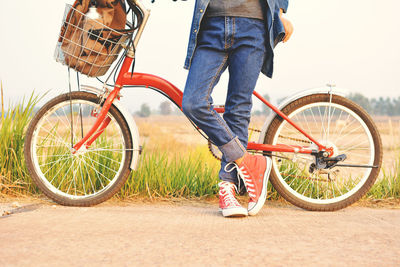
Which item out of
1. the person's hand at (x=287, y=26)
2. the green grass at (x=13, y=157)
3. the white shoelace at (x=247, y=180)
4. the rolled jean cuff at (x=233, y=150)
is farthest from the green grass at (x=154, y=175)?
the person's hand at (x=287, y=26)

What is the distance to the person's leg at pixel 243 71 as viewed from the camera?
2.44m

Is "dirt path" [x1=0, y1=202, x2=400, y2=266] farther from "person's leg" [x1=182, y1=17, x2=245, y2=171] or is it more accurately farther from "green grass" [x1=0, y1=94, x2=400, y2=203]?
"person's leg" [x1=182, y1=17, x2=245, y2=171]

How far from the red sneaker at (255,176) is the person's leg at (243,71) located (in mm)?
106

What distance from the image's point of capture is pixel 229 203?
258 cm

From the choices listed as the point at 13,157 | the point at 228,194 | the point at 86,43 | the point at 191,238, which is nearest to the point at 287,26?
the point at 228,194

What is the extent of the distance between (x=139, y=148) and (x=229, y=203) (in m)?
0.75

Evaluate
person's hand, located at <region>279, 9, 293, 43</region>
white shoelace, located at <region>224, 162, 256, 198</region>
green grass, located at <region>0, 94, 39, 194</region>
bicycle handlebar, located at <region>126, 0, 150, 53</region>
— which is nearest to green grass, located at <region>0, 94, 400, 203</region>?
green grass, located at <region>0, 94, 39, 194</region>

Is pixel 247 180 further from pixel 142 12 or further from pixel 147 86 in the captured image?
pixel 142 12

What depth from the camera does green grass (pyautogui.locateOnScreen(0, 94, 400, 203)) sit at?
10.3 feet

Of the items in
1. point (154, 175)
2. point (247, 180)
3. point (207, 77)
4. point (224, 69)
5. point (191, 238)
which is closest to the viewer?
point (191, 238)

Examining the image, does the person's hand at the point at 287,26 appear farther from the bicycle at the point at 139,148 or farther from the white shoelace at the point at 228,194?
the white shoelace at the point at 228,194

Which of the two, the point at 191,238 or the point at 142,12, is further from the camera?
the point at 142,12

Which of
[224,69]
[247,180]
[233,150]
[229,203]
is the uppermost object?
[224,69]

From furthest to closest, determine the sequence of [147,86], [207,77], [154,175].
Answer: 1. [154,175]
2. [147,86]
3. [207,77]
